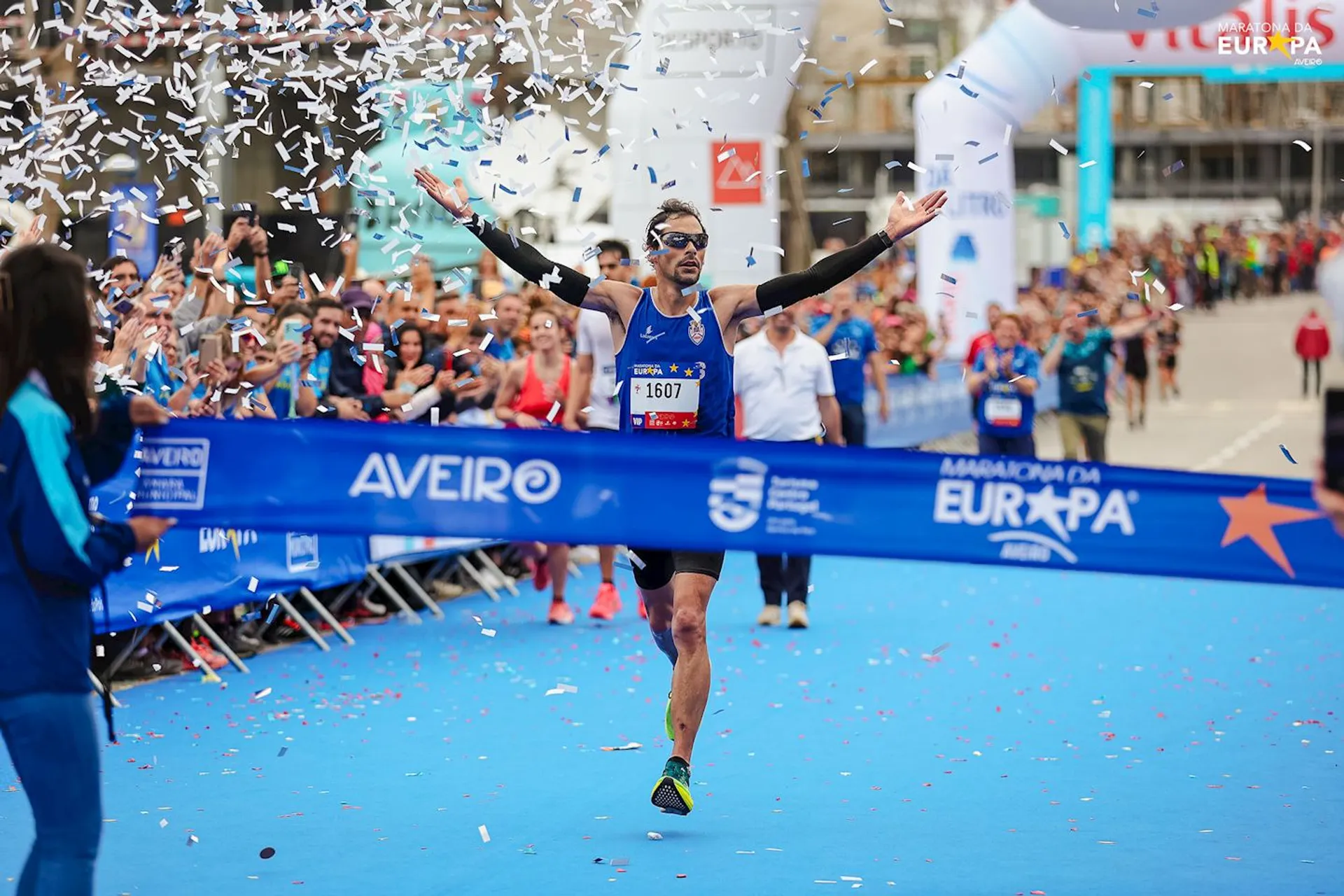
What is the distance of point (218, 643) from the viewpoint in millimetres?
10773

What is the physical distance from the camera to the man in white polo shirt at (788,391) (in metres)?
12.1

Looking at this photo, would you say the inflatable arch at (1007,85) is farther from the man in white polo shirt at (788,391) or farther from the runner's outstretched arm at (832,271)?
the runner's outstretched arm at (832,271)

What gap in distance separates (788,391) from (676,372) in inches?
194

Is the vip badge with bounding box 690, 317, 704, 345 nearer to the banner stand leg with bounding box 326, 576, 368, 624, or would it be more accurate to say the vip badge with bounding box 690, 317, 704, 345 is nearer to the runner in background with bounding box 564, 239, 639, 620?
the runner in background with bounding box 564, 239, 639, 620

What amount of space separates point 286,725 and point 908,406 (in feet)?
45.3

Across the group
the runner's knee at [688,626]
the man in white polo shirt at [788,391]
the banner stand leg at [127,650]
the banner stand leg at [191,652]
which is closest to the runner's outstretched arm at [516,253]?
the runner's knee at [688,626]

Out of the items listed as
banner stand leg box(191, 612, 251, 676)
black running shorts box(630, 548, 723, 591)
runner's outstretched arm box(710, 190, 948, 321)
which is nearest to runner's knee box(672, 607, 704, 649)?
black running shorts box(630, 548, 723, 591)

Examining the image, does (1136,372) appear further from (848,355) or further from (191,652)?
(191,652)

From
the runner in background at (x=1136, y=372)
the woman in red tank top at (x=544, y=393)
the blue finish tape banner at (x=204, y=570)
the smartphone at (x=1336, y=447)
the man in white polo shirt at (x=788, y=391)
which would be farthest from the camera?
the runner in background at (x=1136, y=372)

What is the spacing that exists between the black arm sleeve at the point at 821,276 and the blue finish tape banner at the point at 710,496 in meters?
1.27

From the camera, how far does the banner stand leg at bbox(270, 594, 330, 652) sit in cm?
1152

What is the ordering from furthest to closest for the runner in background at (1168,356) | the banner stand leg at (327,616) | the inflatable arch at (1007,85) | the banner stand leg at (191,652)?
the runner in background at (1168,356)
the inflatable arch at (1007,85)
the banner stand leg at (327,616)
the banner stand leg at (191,652)

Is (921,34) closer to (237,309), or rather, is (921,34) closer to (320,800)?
(237,309)

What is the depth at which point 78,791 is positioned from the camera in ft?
15.3
